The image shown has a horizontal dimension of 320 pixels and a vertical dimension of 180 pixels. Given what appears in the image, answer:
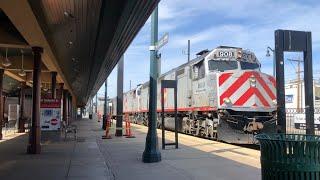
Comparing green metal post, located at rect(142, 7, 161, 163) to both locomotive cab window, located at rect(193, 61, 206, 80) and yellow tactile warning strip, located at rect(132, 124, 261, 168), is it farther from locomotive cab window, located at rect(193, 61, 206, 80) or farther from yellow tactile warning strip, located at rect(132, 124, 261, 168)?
locomotive cab window, located at rect(193, 61, 206, 80)

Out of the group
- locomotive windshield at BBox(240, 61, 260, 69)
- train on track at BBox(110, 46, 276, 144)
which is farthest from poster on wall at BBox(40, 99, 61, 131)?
locomotive windshield at BBox(240, 61, 260, 69)

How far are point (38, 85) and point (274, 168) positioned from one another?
43.8 ft

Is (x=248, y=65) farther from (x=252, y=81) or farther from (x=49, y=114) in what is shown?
(x=49, y=114)

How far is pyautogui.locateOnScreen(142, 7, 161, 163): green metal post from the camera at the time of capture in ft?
44.0

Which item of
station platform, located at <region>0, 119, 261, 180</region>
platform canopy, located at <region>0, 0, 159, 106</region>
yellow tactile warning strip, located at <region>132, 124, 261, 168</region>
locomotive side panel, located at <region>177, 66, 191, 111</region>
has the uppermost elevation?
platform canopy, located at <region>0, 0, 159, 106</region>

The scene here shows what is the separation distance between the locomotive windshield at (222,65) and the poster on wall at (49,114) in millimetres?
6820

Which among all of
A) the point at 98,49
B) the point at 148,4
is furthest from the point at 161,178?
the point at 98,49

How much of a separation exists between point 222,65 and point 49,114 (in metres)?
7.65

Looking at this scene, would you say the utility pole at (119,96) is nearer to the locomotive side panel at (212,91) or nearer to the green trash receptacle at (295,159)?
the locomotive side panel at (212,91)

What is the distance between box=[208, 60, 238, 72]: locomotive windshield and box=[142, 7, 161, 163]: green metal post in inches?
272

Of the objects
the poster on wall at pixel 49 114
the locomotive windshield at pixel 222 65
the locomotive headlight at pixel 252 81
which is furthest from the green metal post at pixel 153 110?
the poster on wall at pixel 49 114

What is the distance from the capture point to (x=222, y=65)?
20.9 m

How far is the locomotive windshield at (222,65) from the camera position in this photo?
2080 centimetres

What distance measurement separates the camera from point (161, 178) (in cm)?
1052
